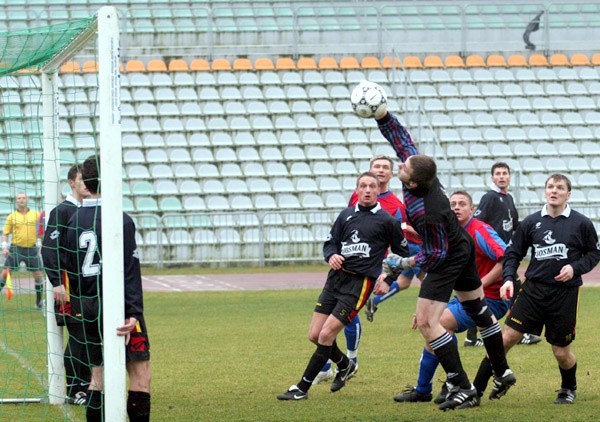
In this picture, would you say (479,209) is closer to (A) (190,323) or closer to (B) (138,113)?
(A) (190,323)

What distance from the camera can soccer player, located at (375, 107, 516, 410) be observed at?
316 inches

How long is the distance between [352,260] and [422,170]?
1.30m

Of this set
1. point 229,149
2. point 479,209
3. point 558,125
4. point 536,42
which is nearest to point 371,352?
point 479,209

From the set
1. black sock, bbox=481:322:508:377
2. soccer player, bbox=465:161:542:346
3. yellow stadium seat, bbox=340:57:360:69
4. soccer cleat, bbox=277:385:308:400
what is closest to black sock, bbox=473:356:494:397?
black sock, bbox=481:322:508:377

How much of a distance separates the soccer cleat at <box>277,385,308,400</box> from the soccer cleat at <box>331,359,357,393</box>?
20.3 inches

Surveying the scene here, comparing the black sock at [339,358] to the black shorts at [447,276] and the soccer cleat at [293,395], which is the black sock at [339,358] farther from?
the black shorts at [447,276]

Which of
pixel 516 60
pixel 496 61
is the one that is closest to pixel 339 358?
pixel 496 61

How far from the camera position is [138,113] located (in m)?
25.1

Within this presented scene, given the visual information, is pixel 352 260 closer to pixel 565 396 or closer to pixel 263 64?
pixel 565 396

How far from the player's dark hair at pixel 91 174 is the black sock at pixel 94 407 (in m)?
1.32

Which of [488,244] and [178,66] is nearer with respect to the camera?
[488,244]

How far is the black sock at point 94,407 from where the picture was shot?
670 centimetres

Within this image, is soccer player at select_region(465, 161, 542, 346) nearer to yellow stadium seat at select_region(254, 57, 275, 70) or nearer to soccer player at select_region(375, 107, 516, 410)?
soccer player at select_region(375, 107, 516, 410)

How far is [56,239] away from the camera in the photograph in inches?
292
